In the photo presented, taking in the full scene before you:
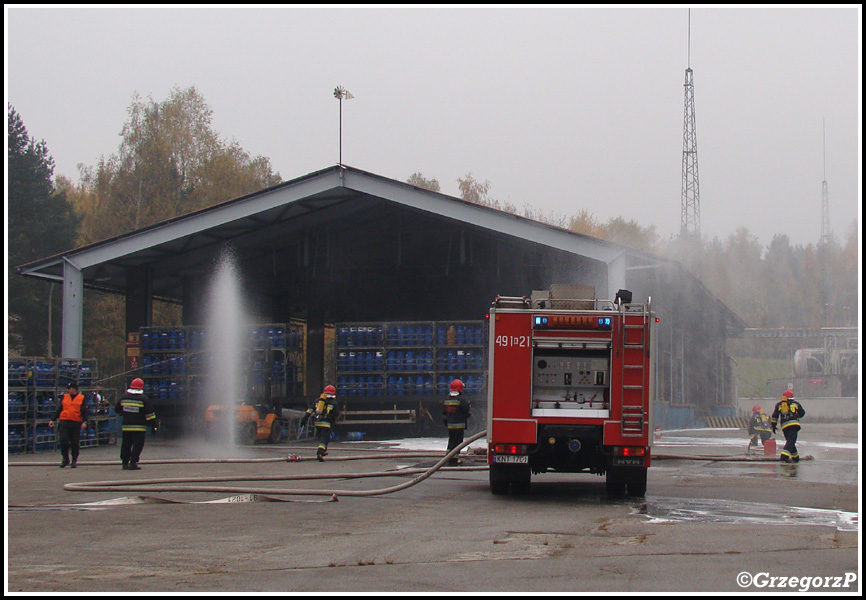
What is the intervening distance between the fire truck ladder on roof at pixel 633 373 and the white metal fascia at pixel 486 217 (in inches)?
557

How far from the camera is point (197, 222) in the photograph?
29.3 metres

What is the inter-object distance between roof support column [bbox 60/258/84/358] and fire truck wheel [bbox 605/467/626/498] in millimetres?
19596

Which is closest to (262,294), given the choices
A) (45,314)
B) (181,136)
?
(45,314)

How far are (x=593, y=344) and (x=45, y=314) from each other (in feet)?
139

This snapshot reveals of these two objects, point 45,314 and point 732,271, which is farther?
point 45,314

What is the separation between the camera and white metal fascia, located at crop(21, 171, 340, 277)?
28891 millimetres

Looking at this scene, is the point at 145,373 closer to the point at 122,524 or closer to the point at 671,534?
the point at 122,524

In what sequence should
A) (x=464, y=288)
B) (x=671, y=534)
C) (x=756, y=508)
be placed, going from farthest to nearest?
(x=464, y=288)
(x=756, y=508)
(x=671, y=534)

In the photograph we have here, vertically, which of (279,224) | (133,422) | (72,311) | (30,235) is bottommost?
(133,422)

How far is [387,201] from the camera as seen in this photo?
1174 inches

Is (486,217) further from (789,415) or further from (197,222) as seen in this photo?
(789,415)

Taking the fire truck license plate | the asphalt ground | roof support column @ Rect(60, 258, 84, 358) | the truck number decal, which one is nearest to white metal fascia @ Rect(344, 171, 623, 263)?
roof support column @ Rect(60, 258, 84, 358)

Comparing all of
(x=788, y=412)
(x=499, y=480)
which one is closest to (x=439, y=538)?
(x=499, y=480)

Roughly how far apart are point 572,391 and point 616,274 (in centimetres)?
1403
